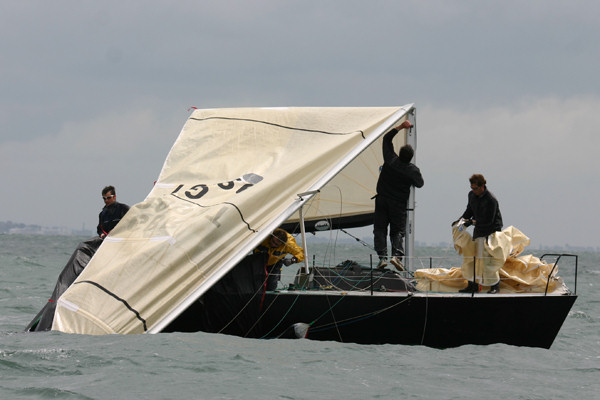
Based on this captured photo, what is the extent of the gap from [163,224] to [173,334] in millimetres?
1275

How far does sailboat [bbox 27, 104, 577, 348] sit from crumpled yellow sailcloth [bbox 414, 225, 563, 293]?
0.11 meters

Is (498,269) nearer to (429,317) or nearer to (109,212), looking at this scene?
(429,317)

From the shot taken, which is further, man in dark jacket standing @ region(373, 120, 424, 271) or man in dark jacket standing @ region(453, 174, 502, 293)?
man in dark jacket standing @ region(373, 120, 424, 271)

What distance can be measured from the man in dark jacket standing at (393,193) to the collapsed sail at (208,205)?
0.39 meters

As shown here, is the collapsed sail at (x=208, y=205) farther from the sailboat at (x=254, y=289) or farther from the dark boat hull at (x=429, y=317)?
the dark boat hull at (x=429, y=317)

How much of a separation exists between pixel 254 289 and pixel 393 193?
237 centimetres

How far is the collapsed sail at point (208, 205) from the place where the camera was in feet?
27.0

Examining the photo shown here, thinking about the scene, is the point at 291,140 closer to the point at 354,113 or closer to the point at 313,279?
the point at 354,113

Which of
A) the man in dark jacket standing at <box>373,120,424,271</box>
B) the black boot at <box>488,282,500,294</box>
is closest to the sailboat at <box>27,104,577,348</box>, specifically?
the black boot at <box>488,282,500,294</box>

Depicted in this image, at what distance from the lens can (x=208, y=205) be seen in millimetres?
9141

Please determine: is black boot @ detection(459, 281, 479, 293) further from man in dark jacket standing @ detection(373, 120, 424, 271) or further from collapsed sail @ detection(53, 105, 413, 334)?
collapsed sail @ detection(53, 105, 413, 334)

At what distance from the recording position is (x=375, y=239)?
10.1 m

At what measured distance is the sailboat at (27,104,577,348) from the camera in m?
8.27

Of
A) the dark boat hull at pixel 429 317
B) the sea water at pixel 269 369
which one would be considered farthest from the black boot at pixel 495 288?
the sea water at pixel 269 369
